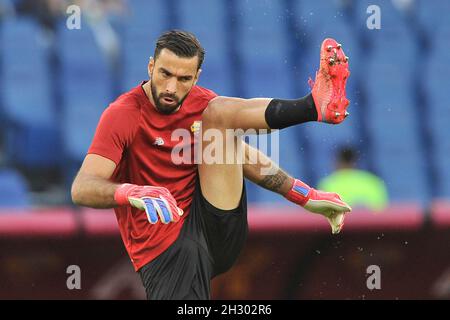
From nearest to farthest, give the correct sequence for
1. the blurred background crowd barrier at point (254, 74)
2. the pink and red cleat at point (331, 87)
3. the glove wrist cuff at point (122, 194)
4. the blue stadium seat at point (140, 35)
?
the glove wrist cuff at point (122, 194) < the pink and red cleat at point (331, 87) < the blurred background crowd barrier at point (254, 74) < the blue stadium seat at point (140, 35)

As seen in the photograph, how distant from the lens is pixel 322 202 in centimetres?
405

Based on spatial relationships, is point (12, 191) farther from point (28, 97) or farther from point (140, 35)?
point (140, 35)

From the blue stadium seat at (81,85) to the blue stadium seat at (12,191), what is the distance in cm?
65

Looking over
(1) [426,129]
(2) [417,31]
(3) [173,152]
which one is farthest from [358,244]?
(2) [417,31]

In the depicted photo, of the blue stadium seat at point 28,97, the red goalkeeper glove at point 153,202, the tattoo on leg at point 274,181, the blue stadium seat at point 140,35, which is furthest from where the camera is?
the blue stadium seat at point 140,35

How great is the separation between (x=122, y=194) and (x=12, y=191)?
15.4 ft

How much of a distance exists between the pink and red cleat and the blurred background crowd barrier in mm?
4466

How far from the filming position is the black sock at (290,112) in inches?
137

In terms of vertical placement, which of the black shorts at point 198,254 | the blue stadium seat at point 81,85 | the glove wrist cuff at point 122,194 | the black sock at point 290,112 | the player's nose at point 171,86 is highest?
the blue stadium seat at point 81,85

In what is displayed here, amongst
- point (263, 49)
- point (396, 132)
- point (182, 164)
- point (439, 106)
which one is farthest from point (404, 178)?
point (182, 164)

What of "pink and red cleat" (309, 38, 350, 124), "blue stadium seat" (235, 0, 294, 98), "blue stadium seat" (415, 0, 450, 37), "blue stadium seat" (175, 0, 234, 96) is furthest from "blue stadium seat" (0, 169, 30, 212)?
"pink and red cleat" (309, 38, 350, 124)

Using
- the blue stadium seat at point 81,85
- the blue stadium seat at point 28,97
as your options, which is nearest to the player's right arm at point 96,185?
the blue stadium seat at point 28,97

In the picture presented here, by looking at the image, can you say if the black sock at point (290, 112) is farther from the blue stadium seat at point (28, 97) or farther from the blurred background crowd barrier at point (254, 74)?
the blue stadium seat at point (28, 97)

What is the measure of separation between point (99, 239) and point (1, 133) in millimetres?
3130
